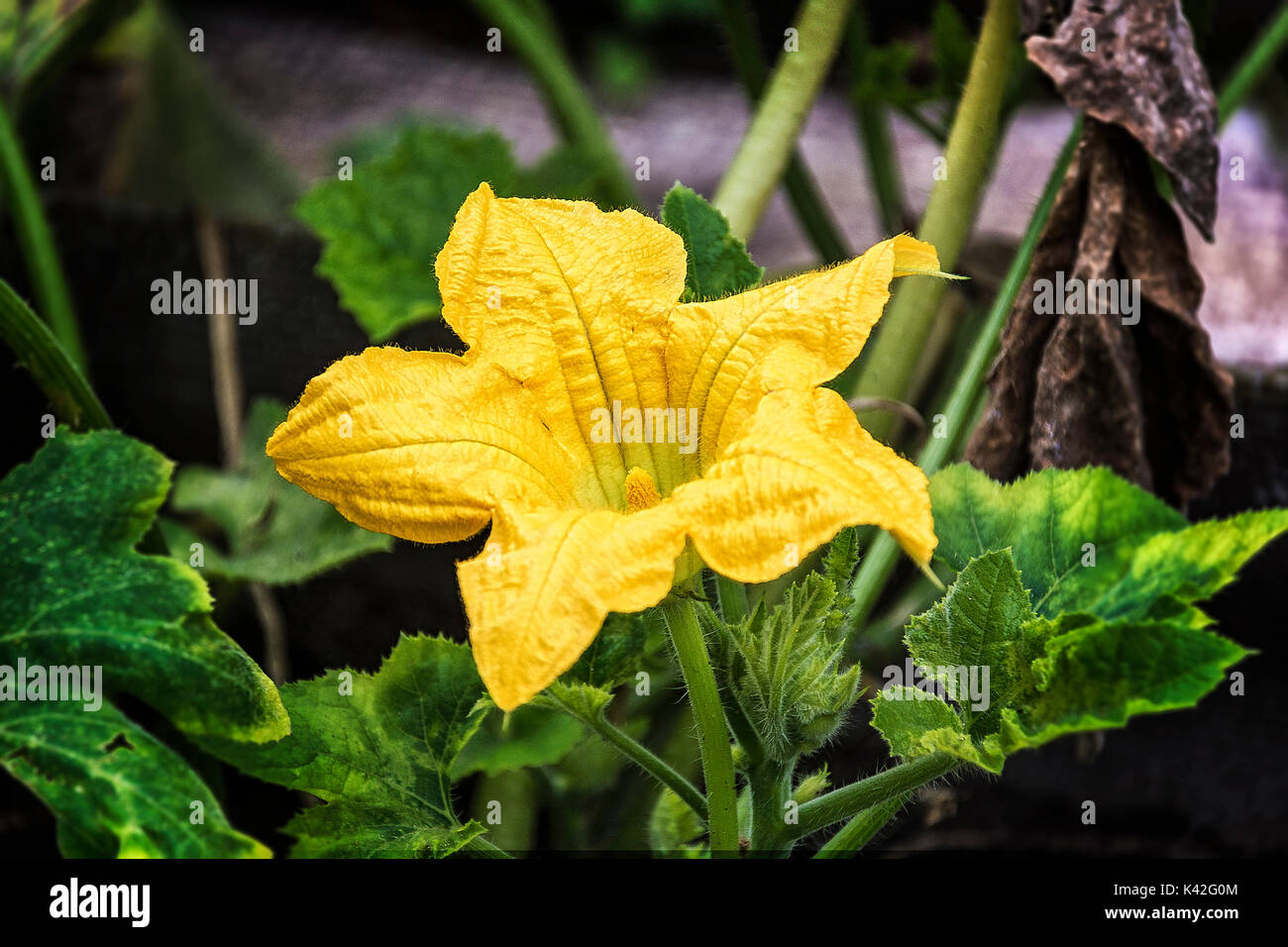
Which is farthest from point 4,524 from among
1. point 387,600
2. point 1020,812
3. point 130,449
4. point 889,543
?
point 1020,812

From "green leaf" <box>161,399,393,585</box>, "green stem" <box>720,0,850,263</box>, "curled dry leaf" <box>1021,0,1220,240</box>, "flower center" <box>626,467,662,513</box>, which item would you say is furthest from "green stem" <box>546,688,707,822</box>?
"green stem" <box>720,0,850,263</box>

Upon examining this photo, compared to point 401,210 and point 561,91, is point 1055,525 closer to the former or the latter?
point 401,210

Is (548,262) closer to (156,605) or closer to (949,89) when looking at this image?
(156,605)

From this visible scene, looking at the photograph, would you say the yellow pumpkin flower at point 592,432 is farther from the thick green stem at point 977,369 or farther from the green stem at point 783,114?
the green stem at point 783,114

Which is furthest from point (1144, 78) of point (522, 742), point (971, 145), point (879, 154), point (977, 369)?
point (522, 742)

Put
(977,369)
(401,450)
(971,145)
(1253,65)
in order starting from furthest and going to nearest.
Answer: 1. (1253,65)
2. (971,145)
3. (977,369)
4. (401,450)

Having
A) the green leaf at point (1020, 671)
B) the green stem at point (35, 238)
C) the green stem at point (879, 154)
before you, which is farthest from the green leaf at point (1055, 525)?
the green stem at point (35, 238)
